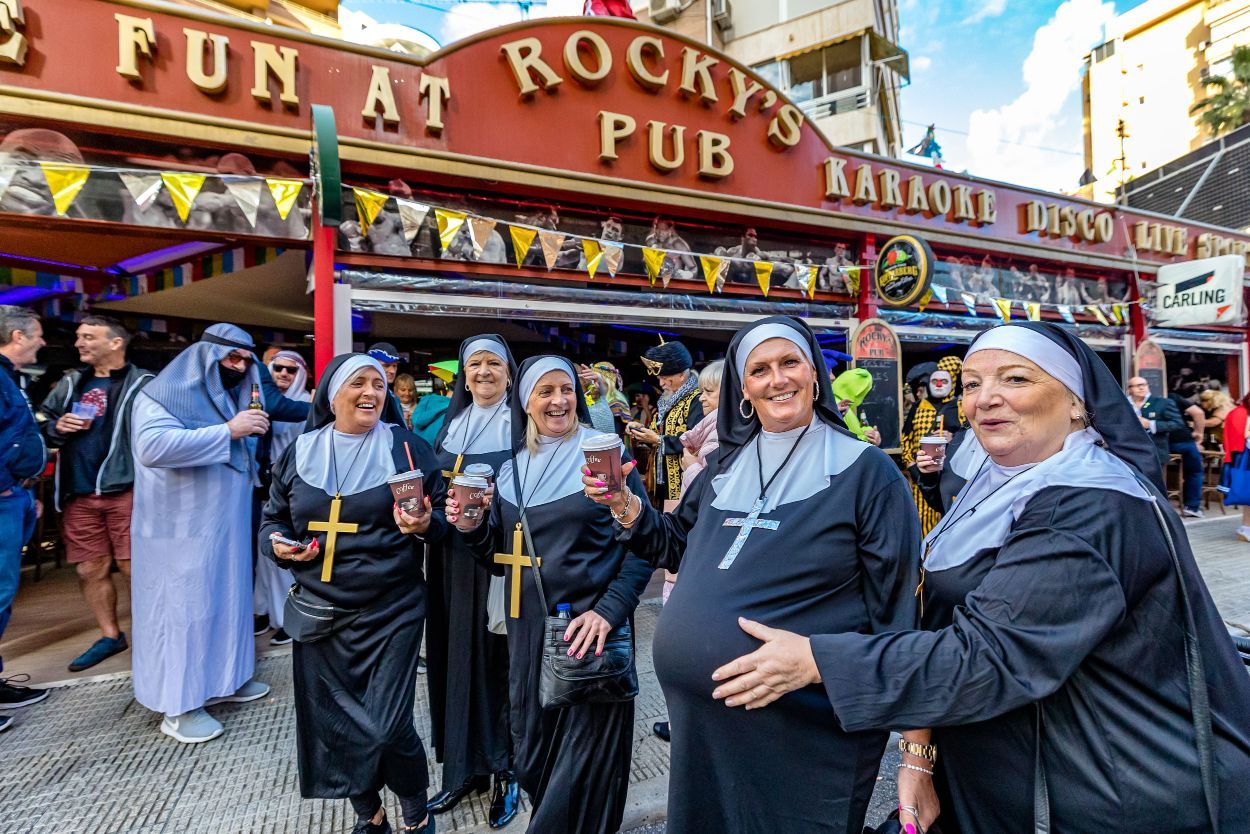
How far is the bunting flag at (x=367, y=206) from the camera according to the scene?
17.0 feet

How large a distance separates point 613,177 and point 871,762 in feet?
19.5

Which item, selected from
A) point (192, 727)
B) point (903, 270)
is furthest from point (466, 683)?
point (903, 270)

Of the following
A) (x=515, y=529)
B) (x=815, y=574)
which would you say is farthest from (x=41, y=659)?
(x=815, y=574)

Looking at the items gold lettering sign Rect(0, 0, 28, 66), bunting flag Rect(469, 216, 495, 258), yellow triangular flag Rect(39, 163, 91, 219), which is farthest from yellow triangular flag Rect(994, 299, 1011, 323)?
gold lettering sign Rect(0, 0, 28, 66)

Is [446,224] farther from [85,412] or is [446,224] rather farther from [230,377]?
[85,412]

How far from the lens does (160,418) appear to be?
3.18m

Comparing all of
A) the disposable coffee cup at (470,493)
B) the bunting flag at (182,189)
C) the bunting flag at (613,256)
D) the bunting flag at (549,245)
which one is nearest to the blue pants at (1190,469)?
the bunting flag at (613,256)

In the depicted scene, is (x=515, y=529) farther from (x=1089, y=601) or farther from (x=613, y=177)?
(x=613, y=177)

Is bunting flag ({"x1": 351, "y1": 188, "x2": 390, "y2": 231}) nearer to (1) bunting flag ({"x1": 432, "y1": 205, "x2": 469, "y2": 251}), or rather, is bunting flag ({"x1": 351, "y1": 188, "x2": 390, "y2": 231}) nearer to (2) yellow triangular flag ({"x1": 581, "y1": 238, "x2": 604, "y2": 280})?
(1) bunting flag ({"x1": 432, "y1": 205, "x2": 469, "y2": 251})

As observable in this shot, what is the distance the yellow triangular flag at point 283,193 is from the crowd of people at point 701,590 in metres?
1.70

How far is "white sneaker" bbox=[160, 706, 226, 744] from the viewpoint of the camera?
3.23 metres

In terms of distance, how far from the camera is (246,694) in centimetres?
367

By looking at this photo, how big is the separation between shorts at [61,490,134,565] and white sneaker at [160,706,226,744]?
1.52 metres

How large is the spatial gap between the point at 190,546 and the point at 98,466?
1.41m
